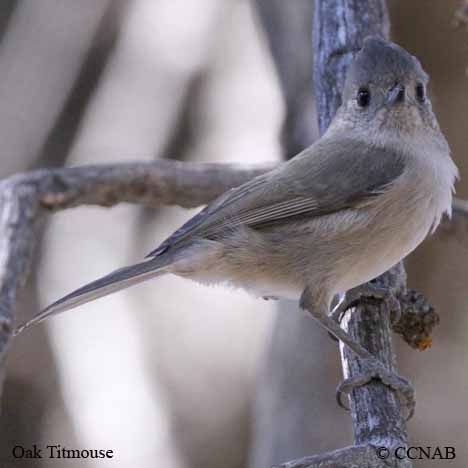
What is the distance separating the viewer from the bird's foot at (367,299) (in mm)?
3232

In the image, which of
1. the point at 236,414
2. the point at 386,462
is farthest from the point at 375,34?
the point at 236,414

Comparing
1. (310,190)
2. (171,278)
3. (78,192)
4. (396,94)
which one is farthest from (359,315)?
(171,278)

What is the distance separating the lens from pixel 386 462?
258cm

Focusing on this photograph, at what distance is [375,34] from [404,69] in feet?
1.95

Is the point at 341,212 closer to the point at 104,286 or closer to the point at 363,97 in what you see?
the point at 363,97

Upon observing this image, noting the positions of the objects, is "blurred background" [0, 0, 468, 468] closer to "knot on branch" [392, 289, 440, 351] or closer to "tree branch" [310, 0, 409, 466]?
"tree branch" [310, 0, 409, 466]

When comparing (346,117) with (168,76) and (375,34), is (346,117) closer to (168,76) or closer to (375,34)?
(375,34)

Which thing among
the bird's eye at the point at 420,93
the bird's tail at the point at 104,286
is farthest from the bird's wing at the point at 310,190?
the bird's eye at the point at 420,93

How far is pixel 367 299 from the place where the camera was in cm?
327

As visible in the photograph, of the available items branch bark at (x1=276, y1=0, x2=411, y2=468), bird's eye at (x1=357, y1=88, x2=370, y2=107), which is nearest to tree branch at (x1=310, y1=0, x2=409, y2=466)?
branch bark at (x1=276, y1=0, x2=411, y2=468)

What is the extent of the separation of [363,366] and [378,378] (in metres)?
0.07

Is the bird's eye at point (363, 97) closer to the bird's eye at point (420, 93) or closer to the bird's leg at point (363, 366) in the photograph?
the bird's eye at point (420, 93)

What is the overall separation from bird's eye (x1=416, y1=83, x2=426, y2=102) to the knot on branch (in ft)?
2.37

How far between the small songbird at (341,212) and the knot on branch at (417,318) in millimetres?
251
